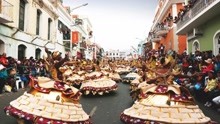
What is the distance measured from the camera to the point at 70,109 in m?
6.14

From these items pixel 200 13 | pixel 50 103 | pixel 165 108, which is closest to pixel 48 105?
pixel 50 103

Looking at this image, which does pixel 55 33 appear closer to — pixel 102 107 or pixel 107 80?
pixel 107 80

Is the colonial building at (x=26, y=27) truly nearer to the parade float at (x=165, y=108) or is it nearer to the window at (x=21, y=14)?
the window at (x=21, y=14)

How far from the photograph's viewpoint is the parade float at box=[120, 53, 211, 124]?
216 inches

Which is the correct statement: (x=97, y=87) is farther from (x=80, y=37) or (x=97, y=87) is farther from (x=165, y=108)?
(x=80, y=37)

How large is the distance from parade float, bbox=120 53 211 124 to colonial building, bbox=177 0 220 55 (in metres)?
9.69

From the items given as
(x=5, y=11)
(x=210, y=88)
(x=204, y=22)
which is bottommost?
(x=210, y=88)

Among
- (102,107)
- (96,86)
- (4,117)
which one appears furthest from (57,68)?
(96,86)

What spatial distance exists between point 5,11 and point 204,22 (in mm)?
13022

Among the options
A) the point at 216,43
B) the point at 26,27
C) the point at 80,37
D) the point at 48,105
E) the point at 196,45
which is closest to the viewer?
the point at 48,105

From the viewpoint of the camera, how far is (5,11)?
19.2m

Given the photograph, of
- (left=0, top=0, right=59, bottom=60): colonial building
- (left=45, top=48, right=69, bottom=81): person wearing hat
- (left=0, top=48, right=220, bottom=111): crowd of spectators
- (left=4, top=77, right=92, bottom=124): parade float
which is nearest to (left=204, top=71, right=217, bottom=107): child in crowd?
(left=0, top=48, right=220, bottom=111): crowd of spectators

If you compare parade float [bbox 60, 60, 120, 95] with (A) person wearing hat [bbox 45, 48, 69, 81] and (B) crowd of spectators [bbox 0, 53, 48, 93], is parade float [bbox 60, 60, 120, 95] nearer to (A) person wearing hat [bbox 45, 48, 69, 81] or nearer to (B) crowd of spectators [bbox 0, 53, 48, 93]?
(B) crowd of spectators [bbox 0, 53, 48, 93]

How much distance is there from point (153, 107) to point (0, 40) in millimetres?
16183
